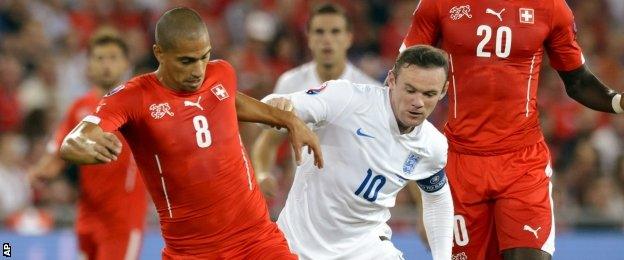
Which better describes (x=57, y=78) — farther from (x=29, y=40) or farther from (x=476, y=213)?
(x=476, y=213)

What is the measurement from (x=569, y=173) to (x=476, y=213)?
5493mm

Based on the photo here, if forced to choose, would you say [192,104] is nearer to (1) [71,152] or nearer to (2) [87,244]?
(1) [71,152]

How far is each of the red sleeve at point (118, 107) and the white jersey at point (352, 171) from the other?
81cm

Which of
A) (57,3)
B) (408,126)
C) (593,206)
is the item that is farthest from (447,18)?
(57,3)

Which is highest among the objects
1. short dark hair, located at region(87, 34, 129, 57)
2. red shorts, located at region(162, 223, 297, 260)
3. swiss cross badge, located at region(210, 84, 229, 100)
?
short dark hair, located at region(87, 34, 129, 57)

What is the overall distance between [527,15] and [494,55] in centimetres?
29

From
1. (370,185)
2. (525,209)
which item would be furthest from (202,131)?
(525,209)

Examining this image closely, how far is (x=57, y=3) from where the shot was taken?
14.1 m

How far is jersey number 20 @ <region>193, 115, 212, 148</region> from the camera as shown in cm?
602

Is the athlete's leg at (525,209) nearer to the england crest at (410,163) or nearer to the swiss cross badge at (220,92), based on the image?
the england crest at (410,163)

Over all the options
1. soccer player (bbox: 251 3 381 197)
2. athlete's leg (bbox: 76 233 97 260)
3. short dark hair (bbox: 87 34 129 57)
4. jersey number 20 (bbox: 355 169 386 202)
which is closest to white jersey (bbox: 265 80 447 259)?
jersey number 20 (bbox: 355 169 386 202)

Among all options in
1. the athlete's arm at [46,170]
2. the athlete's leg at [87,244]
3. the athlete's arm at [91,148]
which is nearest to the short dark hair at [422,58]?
the athlete's arm at [91,148]

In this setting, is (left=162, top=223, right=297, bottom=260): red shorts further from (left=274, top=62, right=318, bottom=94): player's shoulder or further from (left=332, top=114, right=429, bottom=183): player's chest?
(left=274, top=62, right=318, bottom=94): player's shoulder

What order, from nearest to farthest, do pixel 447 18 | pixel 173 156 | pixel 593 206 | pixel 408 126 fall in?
pixel 173 156 → pixel 408 126 → pixel 447 18 → pixel 593 206
